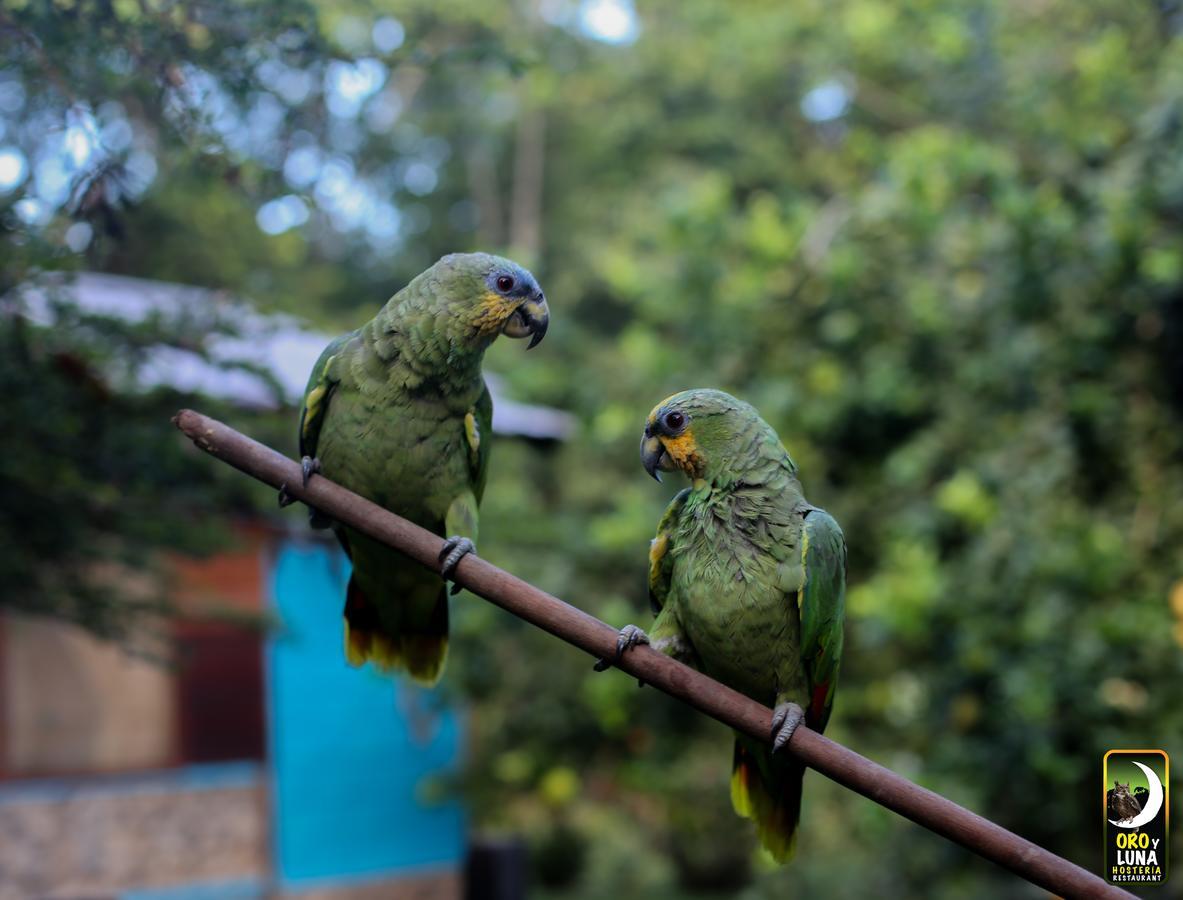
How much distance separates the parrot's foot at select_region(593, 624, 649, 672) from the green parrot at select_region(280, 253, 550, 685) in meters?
0.45

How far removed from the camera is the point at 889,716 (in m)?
7.08

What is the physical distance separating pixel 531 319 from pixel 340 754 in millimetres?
7292

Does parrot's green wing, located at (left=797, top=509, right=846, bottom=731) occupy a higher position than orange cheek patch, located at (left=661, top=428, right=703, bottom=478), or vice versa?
orange cheek patch, located at (left=661, top=428, right=703, bottom=478)

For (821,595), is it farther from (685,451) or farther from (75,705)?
(75,705)

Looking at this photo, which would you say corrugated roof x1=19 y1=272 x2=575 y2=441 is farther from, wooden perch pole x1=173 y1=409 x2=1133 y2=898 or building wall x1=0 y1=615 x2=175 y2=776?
building wall x1=0 y1=615 x2=175 y2=776

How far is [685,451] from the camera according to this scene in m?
2.47

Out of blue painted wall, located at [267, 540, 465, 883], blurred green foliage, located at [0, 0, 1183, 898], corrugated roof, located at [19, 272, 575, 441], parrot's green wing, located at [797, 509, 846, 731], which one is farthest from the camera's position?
blue painted wall, located at [267, 540, 465, 883]

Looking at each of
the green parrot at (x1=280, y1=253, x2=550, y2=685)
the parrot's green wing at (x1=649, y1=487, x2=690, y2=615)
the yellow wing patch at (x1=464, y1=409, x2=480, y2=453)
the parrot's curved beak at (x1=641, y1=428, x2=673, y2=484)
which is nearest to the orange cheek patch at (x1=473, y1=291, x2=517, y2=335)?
the green parrot at (x1=280, y1=253, x2=550, y2=685)

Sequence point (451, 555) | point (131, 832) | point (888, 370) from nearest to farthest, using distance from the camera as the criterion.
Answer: point (451, 555) → point (888, 370) → point (131, 832)

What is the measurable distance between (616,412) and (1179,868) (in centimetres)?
399

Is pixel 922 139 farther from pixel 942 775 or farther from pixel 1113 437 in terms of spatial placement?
pixel 942 775

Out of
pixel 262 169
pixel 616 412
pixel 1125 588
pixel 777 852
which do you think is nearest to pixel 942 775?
pixel 1125 588

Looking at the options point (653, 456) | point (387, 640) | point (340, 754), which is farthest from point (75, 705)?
point (653, 456)

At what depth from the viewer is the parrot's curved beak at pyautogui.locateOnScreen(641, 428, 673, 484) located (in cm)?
244
